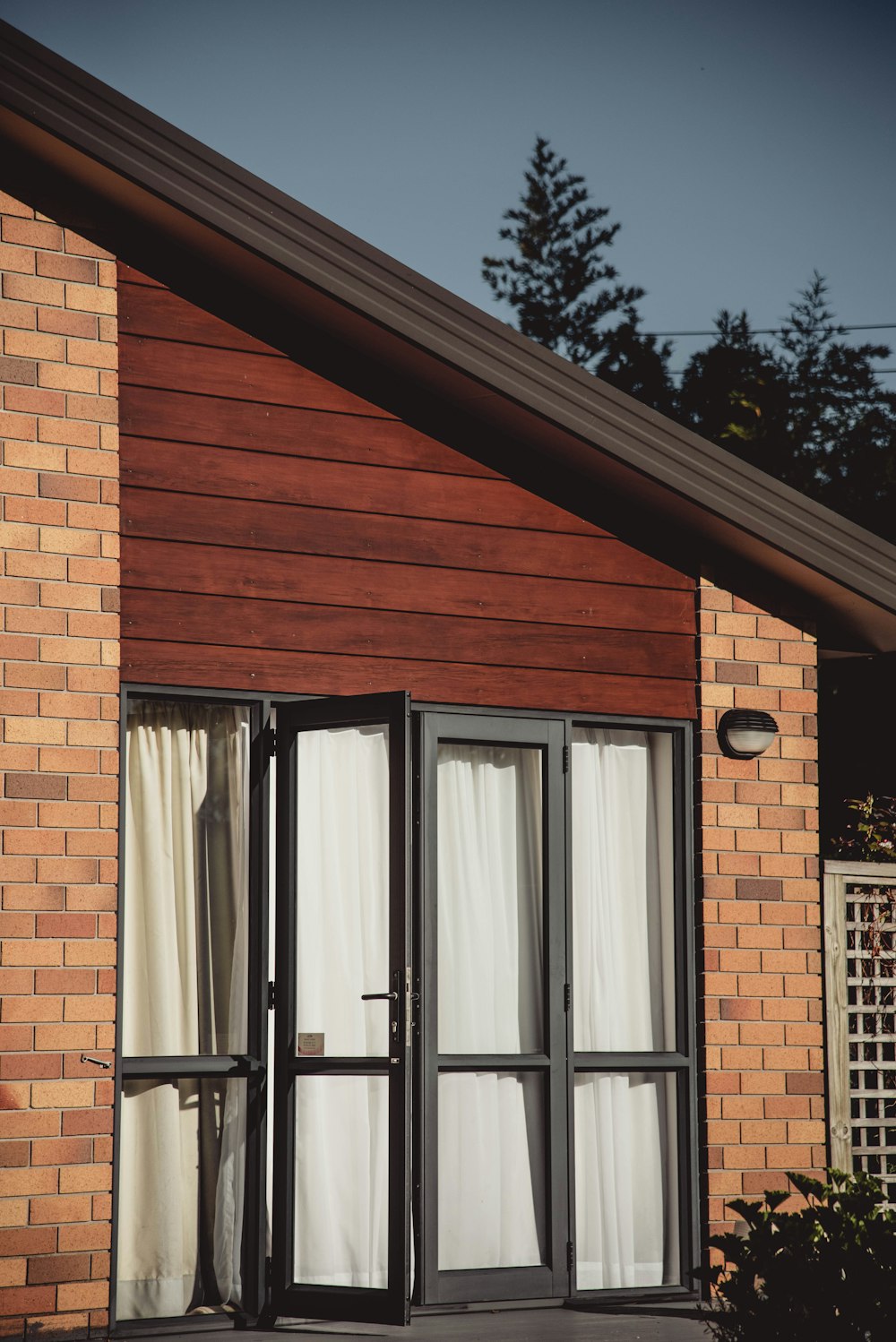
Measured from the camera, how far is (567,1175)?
5.93m

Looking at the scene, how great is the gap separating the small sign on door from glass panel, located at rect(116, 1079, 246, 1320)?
34cm

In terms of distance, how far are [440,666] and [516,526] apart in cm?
71

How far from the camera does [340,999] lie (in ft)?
18.4

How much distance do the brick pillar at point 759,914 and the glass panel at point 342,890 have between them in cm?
148

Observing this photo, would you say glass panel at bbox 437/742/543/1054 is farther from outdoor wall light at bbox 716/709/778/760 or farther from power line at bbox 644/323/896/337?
power line at bbox 644/323/896/337

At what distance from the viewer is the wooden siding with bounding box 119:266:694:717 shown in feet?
18.5

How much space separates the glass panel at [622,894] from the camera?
621 centimetres

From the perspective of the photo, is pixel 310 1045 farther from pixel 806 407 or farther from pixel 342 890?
pixel 806 407

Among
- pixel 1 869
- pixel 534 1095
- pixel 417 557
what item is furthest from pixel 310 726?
pixel 534 1095

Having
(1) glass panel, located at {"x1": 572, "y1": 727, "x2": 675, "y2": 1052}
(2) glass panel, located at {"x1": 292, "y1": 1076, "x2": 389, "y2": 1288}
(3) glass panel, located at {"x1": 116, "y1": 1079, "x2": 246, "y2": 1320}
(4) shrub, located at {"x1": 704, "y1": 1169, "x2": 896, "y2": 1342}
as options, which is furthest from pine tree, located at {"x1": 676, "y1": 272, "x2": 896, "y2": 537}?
(4) shrub, located at {"x1": 704, "y1": 1169, "x2": 896, "y2": 1342}

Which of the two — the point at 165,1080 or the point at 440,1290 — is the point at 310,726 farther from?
the point at 440,1290

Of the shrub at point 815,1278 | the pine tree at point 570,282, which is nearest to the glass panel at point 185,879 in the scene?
the shrub at point 815,1278

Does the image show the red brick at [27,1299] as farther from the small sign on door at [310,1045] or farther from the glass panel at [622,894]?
the glass panel at [622,894]

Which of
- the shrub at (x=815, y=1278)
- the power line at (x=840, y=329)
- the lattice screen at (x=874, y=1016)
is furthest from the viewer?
the power line at (x=840, y=329)
